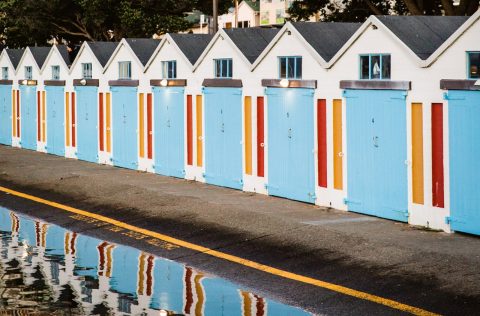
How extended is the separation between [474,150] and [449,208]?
1.25 m

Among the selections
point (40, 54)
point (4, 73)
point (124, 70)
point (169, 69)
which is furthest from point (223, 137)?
point (4, 73)

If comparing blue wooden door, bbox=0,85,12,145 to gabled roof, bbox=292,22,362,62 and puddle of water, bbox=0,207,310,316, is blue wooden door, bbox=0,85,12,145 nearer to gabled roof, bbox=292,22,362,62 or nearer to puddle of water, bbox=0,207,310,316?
gabled roof, bbox=292,22,362,62

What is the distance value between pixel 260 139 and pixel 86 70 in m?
11.9

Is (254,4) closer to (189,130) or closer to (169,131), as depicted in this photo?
(169,131)

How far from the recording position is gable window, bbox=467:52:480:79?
18688 millimetres

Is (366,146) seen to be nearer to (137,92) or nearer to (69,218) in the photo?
(69,218)

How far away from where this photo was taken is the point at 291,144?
79.5 feet

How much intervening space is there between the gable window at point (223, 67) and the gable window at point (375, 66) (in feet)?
19.0

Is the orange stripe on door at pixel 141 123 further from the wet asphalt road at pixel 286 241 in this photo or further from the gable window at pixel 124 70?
the wet asphalt road at pixel 286 241

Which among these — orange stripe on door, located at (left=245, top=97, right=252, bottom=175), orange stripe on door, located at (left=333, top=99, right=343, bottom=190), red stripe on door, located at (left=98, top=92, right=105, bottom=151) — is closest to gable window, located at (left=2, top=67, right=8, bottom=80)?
red stripe on door, located at (left=98, top=92, right=105, bottom=151)

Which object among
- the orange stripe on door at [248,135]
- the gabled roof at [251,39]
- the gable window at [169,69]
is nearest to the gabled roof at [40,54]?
the gable window at [169,69]

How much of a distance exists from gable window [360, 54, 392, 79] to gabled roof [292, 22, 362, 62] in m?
1.63

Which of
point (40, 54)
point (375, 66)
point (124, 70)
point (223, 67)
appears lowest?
point (375, 66)

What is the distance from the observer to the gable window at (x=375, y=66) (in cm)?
2105
